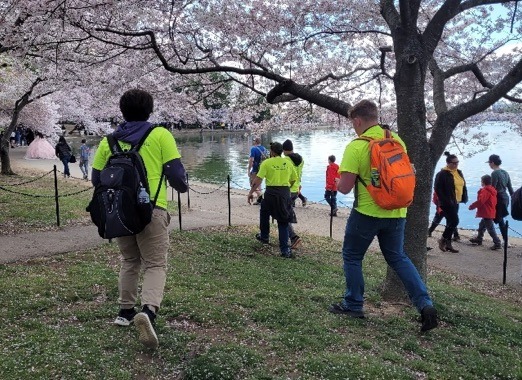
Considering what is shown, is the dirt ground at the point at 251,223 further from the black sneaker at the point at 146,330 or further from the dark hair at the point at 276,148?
the black sneaker at the point at 146,330

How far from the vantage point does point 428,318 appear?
14.0 feet

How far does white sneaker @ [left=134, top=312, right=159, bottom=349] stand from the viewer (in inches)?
134

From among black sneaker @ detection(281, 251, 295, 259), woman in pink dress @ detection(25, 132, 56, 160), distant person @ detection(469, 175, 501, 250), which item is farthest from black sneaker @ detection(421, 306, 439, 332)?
woman in pink dress @ detection(25, 132, 56, 160)

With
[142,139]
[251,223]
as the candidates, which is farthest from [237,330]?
[251,223]

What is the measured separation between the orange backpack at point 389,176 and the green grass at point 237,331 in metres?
1.14

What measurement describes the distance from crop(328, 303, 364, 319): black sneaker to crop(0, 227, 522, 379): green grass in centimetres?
9

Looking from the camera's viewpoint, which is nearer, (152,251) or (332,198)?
(152,251)

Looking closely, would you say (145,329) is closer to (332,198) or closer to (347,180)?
(347,180)

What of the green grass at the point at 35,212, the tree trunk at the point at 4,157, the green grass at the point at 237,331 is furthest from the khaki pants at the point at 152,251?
the tree trunk at the point at 4,157

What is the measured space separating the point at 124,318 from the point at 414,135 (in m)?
3.55

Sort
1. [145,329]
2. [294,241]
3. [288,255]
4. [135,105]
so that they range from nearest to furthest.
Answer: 1. [145,329]
2. [135,105]
3. [288,255]
4. [294,241]

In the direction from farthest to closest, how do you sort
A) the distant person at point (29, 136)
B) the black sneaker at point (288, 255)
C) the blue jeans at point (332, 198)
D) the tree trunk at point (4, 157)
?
the distant person at point (29, 136)
the tree trunk at point (4, 157)
the blue jeans at point (332, 198)
the black sneaker at point (288, 255)

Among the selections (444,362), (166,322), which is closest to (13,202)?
(166,322)

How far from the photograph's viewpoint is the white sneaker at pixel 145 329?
3.39 meters
